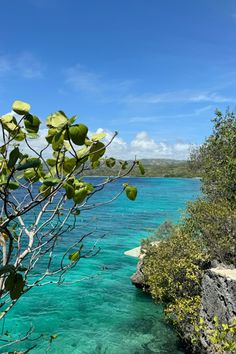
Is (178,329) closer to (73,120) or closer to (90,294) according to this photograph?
(90,294)

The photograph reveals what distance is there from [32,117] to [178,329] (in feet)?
48.8

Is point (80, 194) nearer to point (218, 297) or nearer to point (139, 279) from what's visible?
point (218, 297)

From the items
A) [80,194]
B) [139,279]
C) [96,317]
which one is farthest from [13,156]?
[139,279]

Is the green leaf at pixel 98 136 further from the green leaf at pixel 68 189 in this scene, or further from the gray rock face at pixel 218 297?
the gray rock face at pixel 218 297

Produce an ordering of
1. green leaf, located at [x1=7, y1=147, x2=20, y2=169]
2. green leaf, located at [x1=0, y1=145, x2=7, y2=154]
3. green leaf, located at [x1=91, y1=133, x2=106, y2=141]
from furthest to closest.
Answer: green leaf, located at [x1=0, y1=145, x2=7, y2=154] < green leaf, located at [x1=91, y1=133, x2=106, y2=141] < green leaf, located at [x1=7, y1=147, x2=20, y2=169]

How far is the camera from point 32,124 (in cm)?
241

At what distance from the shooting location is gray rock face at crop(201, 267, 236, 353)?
11795 mm

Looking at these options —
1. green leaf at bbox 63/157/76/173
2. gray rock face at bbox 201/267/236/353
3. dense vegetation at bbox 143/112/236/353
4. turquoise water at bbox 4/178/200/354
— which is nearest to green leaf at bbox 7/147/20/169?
green leaf at bbox 63/157/76/173

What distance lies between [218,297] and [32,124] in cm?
A: 1165

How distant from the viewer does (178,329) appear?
599 inches

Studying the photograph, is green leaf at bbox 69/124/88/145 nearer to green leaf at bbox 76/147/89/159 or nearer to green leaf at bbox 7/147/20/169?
green leaf at bbox 7/147/20/169

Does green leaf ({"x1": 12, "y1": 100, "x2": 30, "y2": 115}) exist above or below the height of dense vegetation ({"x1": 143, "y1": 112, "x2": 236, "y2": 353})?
above

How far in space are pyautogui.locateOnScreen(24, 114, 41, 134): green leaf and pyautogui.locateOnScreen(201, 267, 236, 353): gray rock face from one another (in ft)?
35.9

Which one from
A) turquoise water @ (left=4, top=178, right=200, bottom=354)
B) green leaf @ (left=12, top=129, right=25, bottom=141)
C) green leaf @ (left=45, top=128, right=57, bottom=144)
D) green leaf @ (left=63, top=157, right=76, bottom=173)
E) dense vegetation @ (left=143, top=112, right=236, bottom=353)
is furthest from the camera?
turquoise water @ (left=4, top=178, right=200, bottom=354)
